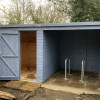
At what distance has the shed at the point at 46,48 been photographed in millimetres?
4234

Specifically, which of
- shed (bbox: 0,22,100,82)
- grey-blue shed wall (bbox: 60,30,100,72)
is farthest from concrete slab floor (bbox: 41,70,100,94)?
grey-blue shed wall (bbox: 60,30,100,72)

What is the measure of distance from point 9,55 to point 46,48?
150 centimetres

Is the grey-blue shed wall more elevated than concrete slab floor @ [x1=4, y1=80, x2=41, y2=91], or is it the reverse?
the grey-blue shed wall

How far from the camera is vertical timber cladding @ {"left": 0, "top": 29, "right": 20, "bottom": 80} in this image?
4.43 meters

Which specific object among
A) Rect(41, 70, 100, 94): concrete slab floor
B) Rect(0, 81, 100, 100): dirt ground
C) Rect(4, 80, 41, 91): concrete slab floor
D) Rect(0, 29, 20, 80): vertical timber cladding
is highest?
Rect(0, 29, 20, 80): vertical timber cladding

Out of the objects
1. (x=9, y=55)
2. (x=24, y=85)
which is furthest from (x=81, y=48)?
(x=9, y=55)

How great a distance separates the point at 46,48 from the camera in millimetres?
4562

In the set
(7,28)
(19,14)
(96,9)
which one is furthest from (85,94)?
(96,9)

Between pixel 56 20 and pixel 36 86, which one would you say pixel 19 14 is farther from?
pixel 36 86

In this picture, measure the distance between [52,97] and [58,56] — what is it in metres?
3.10

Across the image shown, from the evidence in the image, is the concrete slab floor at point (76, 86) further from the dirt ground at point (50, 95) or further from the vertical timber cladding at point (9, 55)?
the vertical timber cladding at point (9, 55)

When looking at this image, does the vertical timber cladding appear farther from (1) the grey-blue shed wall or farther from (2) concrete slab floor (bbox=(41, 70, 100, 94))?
(1) the grey-blue shed wall

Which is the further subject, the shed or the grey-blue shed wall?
the grey-blue shed wall

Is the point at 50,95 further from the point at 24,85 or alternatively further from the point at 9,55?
the point at 9,55
